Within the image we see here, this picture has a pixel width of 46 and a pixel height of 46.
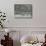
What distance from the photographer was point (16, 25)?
4.20 m

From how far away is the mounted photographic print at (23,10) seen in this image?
4164mm

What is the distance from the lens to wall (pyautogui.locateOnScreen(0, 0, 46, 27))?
13.7 ft

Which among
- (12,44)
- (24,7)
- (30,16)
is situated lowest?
(12,44)

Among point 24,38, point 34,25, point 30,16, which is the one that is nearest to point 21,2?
point 30,16

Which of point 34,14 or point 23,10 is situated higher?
point 23,10

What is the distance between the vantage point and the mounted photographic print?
13.7 feet

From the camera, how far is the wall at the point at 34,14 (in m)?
4.18

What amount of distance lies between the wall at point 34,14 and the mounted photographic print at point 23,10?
0.29 feet

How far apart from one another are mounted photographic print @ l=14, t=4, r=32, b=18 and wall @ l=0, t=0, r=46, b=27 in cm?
9

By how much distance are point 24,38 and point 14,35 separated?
351 mm

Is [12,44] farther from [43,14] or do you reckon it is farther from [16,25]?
[43,14]

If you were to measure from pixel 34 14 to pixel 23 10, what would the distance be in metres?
0.33

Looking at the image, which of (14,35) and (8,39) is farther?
(14,35)

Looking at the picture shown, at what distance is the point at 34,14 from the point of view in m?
4.17
